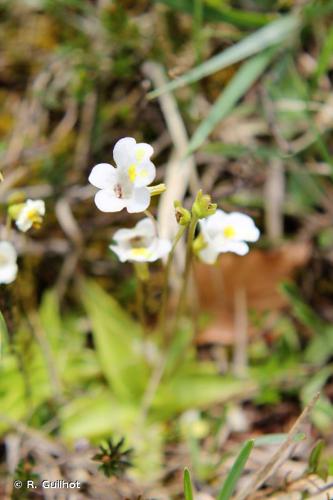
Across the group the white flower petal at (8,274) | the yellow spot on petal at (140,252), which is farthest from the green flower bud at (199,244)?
the white flower petal at (8,274)

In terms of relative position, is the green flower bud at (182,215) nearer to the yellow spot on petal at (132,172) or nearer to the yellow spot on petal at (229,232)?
the yellow spot on petal at (132,172)

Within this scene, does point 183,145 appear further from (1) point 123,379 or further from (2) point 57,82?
(1) point 123,379

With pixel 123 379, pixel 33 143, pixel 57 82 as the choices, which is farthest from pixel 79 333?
pixel 57 82

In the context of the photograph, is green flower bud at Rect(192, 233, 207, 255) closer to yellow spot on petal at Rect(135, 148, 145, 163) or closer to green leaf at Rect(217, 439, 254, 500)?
yellow spot on petal at Rect(135, 148, 145, 163)

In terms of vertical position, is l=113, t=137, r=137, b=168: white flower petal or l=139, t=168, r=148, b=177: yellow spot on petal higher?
l=113, t=137, r=137, b=168: white flower petal

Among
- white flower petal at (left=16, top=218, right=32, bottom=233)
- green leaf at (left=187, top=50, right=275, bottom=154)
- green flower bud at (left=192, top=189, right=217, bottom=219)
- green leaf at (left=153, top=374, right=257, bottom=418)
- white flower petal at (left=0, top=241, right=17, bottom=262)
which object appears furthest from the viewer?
green leaf at (left=153, top=374, right=257, bottom=418)

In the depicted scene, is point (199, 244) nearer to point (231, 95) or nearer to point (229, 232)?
point (229, 232)

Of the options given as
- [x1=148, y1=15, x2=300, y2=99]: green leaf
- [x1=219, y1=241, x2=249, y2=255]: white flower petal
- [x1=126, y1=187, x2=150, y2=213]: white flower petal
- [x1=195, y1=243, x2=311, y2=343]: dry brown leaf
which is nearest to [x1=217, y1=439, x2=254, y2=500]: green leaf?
[x1=219, y1=241, x2=249, y2=255]: white flower petal
